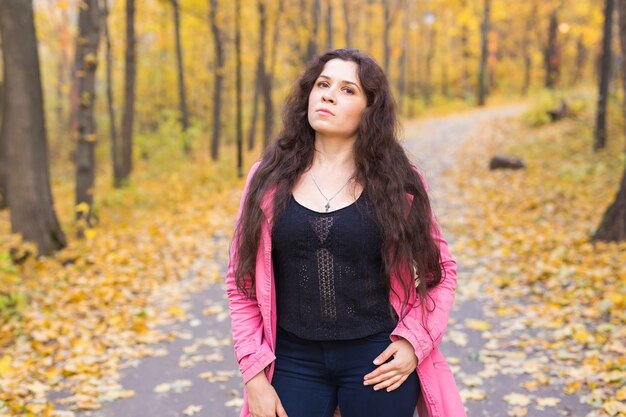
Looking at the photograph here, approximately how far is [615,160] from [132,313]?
11.2 meters

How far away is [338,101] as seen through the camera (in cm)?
240

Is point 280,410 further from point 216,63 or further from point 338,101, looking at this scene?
point 216,63

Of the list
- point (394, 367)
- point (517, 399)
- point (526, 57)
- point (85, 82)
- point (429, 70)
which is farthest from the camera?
point (429, 70)

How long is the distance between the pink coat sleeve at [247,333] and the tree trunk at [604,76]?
13.8m

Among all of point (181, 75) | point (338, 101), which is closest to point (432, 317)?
point (338, 101)

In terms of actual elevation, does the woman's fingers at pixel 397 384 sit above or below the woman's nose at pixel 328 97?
below

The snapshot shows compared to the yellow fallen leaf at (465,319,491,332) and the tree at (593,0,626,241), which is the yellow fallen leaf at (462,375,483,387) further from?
the tree at (593,0,626,241)

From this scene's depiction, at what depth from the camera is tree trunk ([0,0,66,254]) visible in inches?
343

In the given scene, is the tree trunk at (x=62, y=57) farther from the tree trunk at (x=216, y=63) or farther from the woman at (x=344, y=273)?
the woman at (x=344, y=273)

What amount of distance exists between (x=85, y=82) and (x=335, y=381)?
360 inches

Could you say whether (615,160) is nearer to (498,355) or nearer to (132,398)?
(498,355)

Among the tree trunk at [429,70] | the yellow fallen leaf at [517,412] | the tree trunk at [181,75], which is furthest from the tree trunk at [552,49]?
the yellow fallen leaf at [517,412]

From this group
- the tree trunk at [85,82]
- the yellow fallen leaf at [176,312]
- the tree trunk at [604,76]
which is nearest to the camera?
the yellow fallen leaf at [176,312]

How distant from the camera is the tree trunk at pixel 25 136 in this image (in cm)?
870
